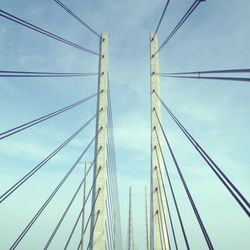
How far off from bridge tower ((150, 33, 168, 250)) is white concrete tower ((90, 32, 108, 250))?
190cm

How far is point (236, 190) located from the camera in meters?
8.15

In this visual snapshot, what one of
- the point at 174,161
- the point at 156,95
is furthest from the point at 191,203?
the point at 156,95

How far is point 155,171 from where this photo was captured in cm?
Answer: 1470

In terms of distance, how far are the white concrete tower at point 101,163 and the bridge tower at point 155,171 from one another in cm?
190

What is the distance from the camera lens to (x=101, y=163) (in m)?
15.9

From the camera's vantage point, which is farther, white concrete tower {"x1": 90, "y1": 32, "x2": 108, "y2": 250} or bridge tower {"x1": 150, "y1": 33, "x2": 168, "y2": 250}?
white concrete tower {"x1": 90, "y1": 32, "x2": 108, "y2": 250}

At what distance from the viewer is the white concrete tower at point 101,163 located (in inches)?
577

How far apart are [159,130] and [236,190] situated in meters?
7.52

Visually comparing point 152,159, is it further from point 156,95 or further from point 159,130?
point 156,95

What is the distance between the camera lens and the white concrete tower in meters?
14.6

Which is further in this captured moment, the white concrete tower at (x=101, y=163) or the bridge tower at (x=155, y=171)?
the white concrete tower at (x=101, y=163)

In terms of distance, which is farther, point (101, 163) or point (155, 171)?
point (101, 163)

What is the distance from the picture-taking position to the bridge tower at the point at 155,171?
13.8 m

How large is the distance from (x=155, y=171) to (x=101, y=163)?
7.73ft
